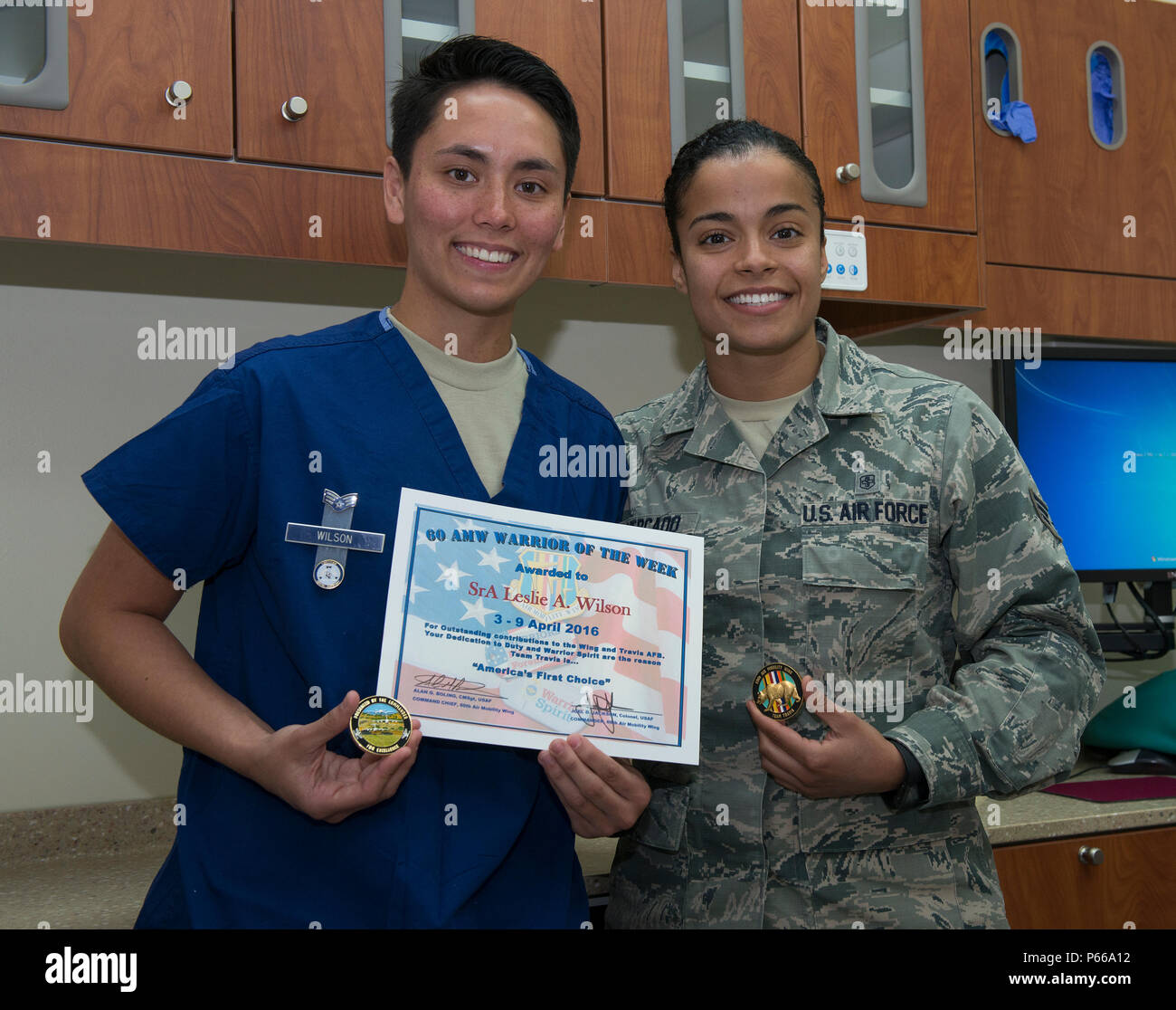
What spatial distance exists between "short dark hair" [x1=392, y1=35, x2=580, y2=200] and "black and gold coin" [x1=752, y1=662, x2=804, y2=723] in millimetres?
578

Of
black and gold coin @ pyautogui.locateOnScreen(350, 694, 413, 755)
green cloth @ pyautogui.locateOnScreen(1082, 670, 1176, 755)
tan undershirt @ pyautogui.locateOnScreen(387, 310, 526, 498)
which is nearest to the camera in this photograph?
black and gold coin @ pyautogui.locateOnScreen(350, 694, 413, 755)

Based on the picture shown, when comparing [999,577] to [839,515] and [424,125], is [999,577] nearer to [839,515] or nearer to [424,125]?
[839,515]

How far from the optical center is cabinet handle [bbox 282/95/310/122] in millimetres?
1424

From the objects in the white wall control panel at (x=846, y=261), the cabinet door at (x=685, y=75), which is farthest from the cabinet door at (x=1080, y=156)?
the cabinet door at (x=685, y=75)

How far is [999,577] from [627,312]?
110 centimetres

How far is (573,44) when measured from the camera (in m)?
1.64

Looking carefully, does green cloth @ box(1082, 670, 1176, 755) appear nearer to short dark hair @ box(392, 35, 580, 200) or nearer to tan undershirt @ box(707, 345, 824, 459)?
tan undershirt @ box(707, 345, 824, 459)

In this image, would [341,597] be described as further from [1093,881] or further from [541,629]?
[1093,881]

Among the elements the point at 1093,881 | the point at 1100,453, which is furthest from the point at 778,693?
the point at 1100,453
